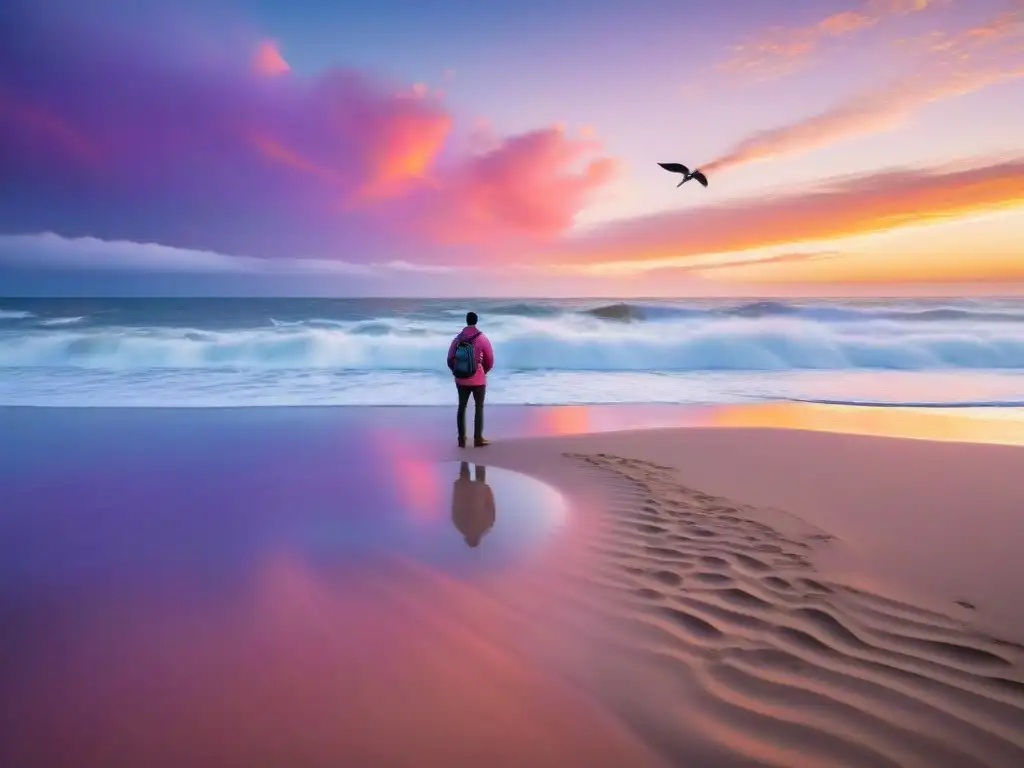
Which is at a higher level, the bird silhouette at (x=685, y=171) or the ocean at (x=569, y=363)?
the bird silhouette at (x=685, y=171)

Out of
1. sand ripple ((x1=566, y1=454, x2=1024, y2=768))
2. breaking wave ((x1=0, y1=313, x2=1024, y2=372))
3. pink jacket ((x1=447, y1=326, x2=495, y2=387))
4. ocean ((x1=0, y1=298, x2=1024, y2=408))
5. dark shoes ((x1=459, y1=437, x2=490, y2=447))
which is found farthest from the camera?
breaking wave ((x1=0, y1=313, x2=1024, y2=372))

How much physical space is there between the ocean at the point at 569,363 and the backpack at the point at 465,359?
11.5 feet

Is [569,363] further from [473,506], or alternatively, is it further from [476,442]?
[473,506]

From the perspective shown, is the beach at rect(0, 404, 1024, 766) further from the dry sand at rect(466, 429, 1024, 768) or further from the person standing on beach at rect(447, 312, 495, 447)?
the person standing on beach at rect(447, 312, 495, 447)

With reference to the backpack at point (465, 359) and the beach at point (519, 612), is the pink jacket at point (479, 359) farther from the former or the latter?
the beach at point (519, 612)

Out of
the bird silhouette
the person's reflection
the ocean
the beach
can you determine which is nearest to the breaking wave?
the ocean

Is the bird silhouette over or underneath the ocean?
over

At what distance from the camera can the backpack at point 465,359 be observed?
8.09 meters

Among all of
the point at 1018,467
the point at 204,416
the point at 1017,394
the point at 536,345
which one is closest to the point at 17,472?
the point at 204,416

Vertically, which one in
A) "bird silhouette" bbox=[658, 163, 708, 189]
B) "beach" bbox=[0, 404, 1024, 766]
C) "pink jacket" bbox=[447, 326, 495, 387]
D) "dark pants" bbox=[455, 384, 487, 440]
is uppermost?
"bird silhouette" bbox=[658, 163, 708, 189]

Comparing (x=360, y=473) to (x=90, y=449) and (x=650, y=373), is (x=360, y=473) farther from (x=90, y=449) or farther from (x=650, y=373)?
(x=650, y=373)

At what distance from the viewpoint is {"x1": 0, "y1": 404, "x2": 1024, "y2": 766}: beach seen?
252 cm

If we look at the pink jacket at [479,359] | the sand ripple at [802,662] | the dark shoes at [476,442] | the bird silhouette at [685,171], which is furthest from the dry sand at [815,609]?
the bird silhouette at [685,171]

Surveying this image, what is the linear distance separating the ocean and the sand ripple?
801cm
